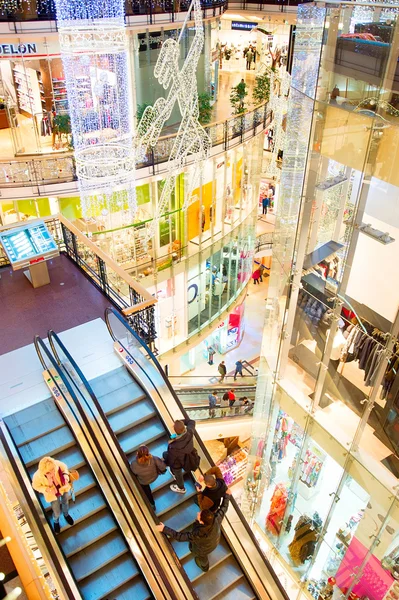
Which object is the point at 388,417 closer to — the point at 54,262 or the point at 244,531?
the point at 244,531

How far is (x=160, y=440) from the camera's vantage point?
6.77 meters

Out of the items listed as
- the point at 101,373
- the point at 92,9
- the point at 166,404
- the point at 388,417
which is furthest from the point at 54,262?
the point at 388,417

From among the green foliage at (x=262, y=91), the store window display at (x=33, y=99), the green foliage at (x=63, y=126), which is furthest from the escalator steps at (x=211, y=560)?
the green foliage at (x=262, y=91)

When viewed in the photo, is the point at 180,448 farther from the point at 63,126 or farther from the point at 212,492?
the point at 63,126

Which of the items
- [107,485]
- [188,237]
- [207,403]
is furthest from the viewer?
[188,237]

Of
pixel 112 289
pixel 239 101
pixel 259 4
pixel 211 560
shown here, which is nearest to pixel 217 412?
pixel 112 289

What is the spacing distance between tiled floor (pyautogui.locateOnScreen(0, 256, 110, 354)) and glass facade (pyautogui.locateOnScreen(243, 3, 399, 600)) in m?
3.03

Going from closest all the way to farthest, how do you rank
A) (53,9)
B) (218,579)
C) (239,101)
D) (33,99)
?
1. (218,579)
2. (53,9)
3. (33,99)
4. (239,101)

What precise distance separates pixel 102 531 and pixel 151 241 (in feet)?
35.3

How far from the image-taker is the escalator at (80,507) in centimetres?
576

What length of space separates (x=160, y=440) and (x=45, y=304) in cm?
321

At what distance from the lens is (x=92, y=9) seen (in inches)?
404

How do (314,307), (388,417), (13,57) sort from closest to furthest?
1. (388,417)
2. (314,307)
3. (13,57)

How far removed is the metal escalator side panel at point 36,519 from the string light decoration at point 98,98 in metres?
5.84
